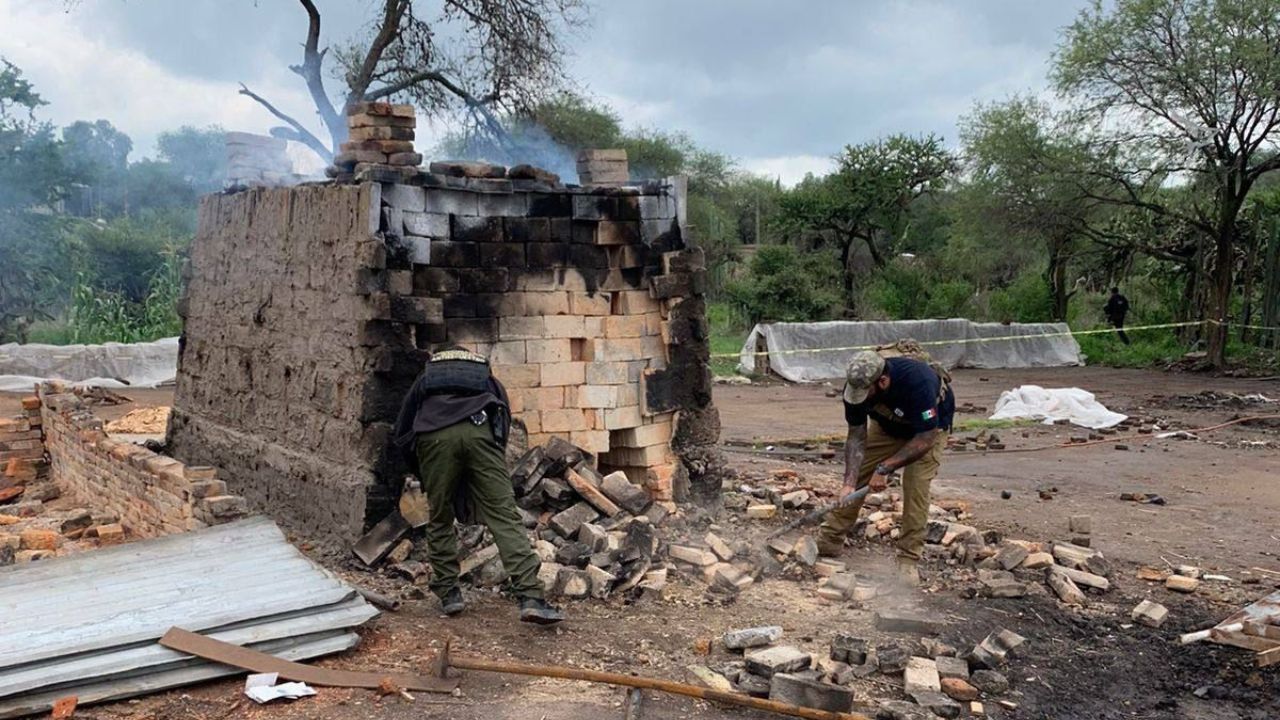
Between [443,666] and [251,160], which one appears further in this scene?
[251,160]

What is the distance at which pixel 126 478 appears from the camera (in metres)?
8.76

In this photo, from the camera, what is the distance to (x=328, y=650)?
16.2ft

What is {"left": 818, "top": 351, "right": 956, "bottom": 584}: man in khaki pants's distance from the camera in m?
6.51

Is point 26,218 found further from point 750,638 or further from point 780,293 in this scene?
point 750,638

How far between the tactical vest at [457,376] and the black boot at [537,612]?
3.76 ft

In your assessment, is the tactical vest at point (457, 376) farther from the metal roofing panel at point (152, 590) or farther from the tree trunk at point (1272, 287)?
the tree trunk at point (1272, 287)

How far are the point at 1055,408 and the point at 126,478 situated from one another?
11799 mm

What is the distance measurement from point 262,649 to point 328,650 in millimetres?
293

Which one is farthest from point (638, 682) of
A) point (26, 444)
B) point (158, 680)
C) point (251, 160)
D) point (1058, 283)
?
point (1058, 283)

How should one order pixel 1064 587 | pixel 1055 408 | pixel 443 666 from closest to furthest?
pixel 443 666 < pixel 1064 587 < pixel 1055 408

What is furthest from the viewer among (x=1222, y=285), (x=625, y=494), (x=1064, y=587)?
(x=1222, y=285)

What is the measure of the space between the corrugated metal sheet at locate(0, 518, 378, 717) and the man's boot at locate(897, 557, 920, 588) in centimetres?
336

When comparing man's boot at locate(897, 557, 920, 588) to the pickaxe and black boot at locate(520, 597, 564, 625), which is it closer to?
the pickaxe

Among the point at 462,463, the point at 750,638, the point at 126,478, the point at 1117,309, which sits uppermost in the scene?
the point at 1117,309
